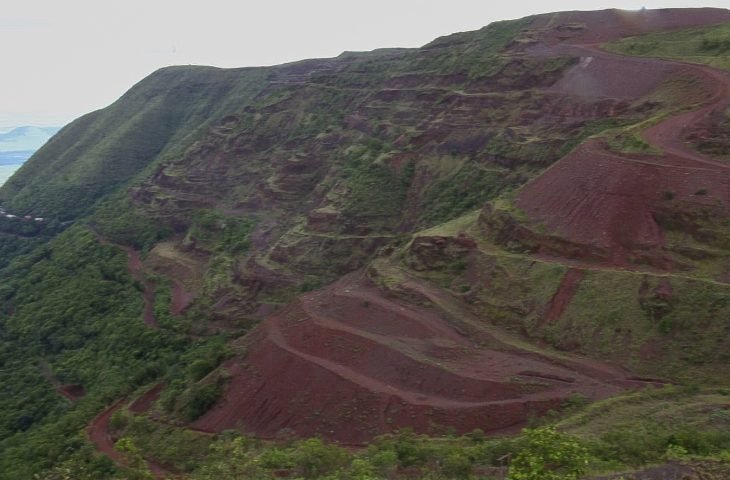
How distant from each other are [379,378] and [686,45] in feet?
98.9

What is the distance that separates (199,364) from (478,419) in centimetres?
1343

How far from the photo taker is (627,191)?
27.8 metres

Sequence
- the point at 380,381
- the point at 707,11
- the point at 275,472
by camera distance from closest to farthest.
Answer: the point at 275,472, the point at 380,381, the point at 707,11

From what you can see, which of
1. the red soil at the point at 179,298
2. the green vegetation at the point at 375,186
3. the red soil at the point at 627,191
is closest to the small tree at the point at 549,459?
the red soil at the point at 627,191

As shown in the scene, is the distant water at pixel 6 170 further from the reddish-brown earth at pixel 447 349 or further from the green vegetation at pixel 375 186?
the reddish-brown earth at pixel 447 349

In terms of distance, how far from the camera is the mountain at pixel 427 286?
22.1m

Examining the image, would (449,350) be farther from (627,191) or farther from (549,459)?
(549,459)

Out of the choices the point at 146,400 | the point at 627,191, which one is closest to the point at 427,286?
the point at 627,191

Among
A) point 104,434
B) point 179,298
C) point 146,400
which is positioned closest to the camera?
point 104,434

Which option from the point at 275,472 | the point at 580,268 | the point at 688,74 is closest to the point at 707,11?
the point at 688,74

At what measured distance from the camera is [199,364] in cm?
3052

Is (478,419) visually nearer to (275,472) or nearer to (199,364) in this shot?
(275,472)

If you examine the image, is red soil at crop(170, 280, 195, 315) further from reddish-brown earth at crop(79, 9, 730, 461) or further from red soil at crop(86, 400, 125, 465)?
reddish-brown earth at crop(79, 9, 730, 461)

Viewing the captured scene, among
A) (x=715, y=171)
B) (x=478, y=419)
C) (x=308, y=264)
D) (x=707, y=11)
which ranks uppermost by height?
(x=707, y=11)
